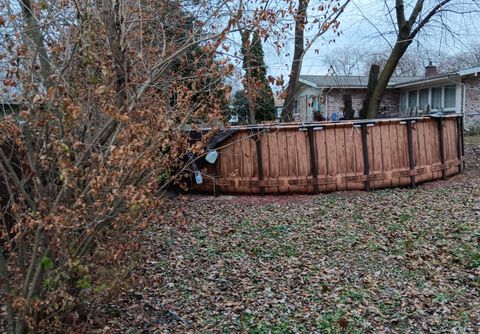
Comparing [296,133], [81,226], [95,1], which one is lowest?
[81,226]

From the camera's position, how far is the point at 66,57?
2914 mm

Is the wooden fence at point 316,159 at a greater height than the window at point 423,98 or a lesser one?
lesser

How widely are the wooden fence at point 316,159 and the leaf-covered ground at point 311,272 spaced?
1237 millimetres

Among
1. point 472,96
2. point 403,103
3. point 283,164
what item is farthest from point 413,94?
point 283,164

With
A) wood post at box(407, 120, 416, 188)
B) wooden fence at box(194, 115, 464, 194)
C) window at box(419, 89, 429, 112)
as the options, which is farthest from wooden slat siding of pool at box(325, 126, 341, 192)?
window at box(419, 89, 429, 112)

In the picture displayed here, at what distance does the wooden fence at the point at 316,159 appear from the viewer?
879 centimetres

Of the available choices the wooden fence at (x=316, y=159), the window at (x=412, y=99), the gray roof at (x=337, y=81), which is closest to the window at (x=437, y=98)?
the window at (x=412, y=99)

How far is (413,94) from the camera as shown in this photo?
21906mm

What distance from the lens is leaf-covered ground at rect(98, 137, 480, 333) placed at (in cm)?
383

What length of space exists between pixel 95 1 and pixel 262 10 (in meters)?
1.31

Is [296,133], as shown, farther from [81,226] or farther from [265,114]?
[265,114]

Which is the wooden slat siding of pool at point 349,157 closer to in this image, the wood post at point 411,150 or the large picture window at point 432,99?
the wood post at point 411,150

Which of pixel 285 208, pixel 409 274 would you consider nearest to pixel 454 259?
pixel 409 274

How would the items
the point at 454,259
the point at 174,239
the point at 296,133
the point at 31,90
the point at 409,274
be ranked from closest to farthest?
the point at 31,90 → the point at 409,274 → the point at 454,259 → the point at 174,239 → the point at 296,133
